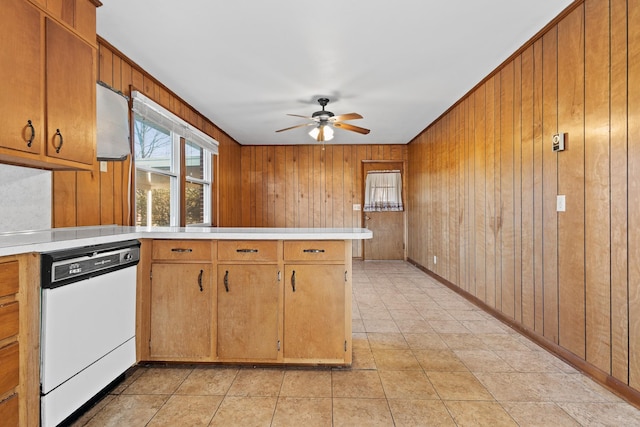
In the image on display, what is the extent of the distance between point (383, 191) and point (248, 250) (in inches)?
183

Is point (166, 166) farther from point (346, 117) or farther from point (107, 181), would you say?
point (346, 117)

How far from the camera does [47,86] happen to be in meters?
1.72

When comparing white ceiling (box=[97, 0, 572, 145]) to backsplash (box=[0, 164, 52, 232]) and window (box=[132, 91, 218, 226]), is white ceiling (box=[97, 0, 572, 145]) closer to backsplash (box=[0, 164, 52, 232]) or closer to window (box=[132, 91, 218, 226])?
window (box=[132, 91, 218, 226])

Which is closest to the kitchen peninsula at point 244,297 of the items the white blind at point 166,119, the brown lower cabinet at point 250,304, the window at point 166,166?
the brown lower cabinet at point 250,304

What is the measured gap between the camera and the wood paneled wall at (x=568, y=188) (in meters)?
1.74

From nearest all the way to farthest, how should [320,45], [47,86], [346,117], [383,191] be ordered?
[47,86], [320,45], [346,117], [383,191]

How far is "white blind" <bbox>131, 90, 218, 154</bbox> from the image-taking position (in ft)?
9.43

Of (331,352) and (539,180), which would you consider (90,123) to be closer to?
(331,352)

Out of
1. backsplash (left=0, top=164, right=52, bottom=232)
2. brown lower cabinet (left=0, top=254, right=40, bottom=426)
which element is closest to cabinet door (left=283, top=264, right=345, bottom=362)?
brown lower cabinet (left=0, top=254, right=40, bottom=426)

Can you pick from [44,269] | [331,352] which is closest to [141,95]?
[44,269]

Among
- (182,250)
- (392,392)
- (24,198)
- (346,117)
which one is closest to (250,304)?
(182,250)

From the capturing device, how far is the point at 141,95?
9.50ft

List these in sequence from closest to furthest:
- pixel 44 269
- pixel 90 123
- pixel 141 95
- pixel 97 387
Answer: pixel 44 269
pixel 97 387
pixel 90 123
pixel 141 95

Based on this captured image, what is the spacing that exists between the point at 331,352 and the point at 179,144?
3.01 metres
